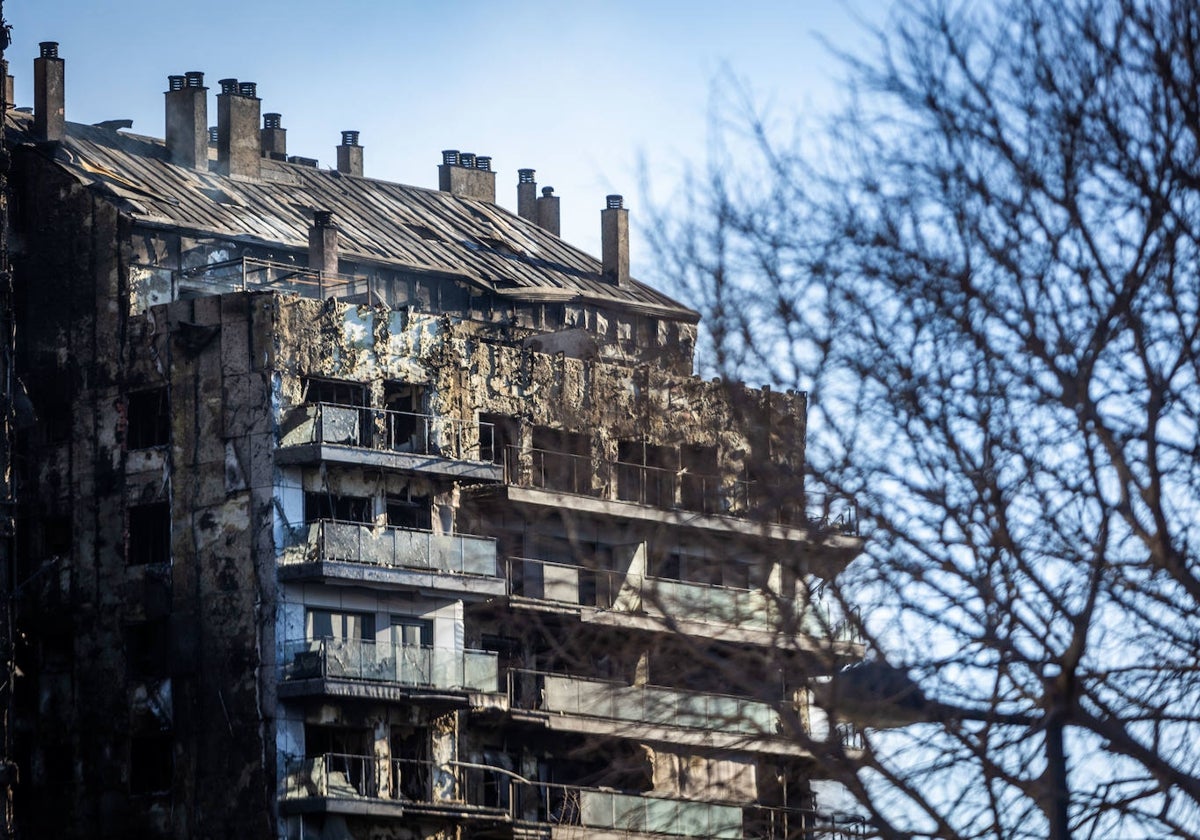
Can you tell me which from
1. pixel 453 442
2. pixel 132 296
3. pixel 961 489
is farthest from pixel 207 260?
pixel 961 489

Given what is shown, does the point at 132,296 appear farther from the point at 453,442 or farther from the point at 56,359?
the point at 453,442

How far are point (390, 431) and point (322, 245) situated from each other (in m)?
7.97

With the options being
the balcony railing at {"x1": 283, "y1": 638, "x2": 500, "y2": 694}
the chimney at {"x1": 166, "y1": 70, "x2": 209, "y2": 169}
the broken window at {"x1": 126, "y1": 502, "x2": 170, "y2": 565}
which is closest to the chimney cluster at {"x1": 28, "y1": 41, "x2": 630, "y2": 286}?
the chimney at {"x1": 166, "y1": 70, "x2": 209, "y2": 169}

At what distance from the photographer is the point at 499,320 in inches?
3051

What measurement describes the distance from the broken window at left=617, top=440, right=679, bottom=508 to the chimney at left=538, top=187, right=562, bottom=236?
58.8 ft

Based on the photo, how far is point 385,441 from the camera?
211 ft

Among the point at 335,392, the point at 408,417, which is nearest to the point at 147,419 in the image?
the point at 335,392

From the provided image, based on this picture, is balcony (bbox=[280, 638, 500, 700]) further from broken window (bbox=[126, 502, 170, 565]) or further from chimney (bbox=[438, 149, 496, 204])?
chimney (bbox=[438, 149, 496, 204])

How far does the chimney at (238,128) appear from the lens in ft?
254

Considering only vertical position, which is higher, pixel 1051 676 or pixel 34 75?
pixel 34 75

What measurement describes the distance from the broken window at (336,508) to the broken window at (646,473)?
803 centimetres

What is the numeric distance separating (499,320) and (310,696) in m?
18.8

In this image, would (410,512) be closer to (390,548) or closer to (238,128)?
(390,548)

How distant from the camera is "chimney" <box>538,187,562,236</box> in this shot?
289 ft
